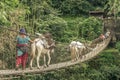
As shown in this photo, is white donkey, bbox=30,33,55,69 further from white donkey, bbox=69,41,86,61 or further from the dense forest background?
the dense forest background

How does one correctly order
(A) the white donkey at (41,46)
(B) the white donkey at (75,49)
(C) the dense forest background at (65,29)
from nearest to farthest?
(A) the white donkey at (41,46) → (B) the white donkey at (75,49) → (C) the dense forest background at (65,29)

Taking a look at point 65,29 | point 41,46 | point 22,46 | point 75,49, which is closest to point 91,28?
point 65,29

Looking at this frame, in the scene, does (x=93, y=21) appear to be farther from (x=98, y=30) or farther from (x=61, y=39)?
(x=61, y=39)

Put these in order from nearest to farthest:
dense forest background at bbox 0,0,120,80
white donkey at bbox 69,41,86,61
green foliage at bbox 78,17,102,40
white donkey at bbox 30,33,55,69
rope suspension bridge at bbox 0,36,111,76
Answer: rope suspension bridge at bbox 0,36,111,76 < white donkey at bbox 30,33,55,69 < white donkey at bbox 69,41,86,61 < dense forest background at bbox 0,0,120,80 < green foliage at bbox 78,17,102,40

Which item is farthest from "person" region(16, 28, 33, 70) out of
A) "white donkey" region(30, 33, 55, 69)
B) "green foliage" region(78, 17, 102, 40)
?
"green foliage" region(78, 17, 102, 40)

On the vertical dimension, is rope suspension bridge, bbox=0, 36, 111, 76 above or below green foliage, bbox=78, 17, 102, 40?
above

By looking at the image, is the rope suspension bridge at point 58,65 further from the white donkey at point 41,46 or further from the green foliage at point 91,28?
the green foliage at point 91,28

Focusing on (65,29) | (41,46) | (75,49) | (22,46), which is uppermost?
(22,46)

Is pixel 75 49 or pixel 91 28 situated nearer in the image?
pixel 75 49

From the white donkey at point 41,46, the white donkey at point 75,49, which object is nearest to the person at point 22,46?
the white donkey at point 41,46

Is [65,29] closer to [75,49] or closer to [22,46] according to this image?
[75,49]

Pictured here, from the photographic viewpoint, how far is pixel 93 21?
13.4 meters

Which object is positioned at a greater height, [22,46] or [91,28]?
[22,46]

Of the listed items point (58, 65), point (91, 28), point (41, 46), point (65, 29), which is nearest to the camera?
point (41, 46)
